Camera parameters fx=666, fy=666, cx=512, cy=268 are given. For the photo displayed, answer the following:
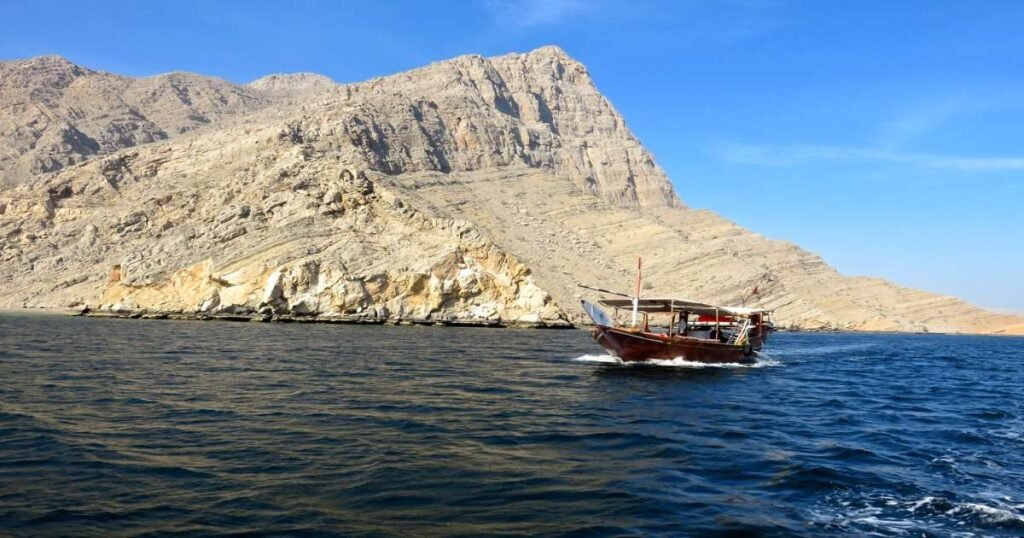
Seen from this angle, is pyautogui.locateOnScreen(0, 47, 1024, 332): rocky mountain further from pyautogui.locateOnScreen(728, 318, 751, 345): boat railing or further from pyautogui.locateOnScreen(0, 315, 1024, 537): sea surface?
pyautogui.locateOnScreen(0, 315, 1024, 537): sea surface

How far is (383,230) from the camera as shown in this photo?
74.4m

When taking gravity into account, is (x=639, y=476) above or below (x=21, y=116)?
below

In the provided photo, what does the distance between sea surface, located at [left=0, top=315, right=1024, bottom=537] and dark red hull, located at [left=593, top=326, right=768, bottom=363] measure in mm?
4979

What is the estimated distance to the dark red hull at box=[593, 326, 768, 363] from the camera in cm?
3183

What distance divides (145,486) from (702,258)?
94.7m

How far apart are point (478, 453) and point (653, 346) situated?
20.8 meters

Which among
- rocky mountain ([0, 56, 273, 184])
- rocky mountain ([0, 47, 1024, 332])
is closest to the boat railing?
rocky mountain ([0, 47, 1024, 332])

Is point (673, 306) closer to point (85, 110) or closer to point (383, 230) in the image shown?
point (383, 230)

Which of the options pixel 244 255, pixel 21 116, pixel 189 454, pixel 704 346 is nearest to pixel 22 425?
pixel 189 454

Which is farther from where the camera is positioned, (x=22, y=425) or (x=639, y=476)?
(x=22, y=425)

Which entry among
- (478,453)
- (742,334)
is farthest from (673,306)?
(478,453)

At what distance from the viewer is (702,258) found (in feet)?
323

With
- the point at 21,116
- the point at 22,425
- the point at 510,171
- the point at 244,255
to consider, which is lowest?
the point at 22,425

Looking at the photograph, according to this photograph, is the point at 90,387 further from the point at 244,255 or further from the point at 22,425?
the point at 244,255
